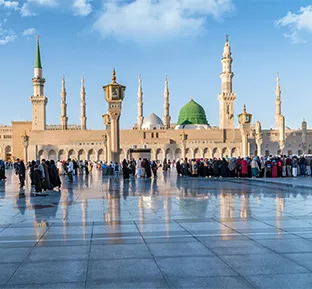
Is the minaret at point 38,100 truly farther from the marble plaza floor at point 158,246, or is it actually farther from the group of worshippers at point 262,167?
the marble plaza floor at point 158,246

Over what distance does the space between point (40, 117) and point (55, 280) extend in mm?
60757

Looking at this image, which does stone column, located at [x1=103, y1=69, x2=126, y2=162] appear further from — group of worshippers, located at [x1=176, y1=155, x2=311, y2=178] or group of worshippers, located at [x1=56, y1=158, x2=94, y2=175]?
group of worshippers, located at [x1=176, y1=155, x2=311, y2=178]

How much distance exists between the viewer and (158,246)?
462cm

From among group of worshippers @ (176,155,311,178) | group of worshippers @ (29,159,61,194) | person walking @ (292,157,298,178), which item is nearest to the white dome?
group of worshippers @ (176,155,311,178)

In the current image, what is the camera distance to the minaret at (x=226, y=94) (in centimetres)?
5397

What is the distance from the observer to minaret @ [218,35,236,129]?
53969mm

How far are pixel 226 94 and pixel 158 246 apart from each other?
5536 centimetres

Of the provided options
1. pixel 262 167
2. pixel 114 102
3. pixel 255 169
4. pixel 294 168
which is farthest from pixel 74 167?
pixel 294 168

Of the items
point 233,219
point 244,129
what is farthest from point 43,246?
point 244,129

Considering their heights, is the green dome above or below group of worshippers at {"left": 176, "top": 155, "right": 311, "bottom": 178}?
above

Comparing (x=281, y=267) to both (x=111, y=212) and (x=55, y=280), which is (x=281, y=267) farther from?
(x=111, y=212)

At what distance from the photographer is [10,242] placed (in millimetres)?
4941

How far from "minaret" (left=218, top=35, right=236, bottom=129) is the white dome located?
11.9 meters

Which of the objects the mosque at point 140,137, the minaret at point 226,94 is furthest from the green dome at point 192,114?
the minaret at point 226,94
